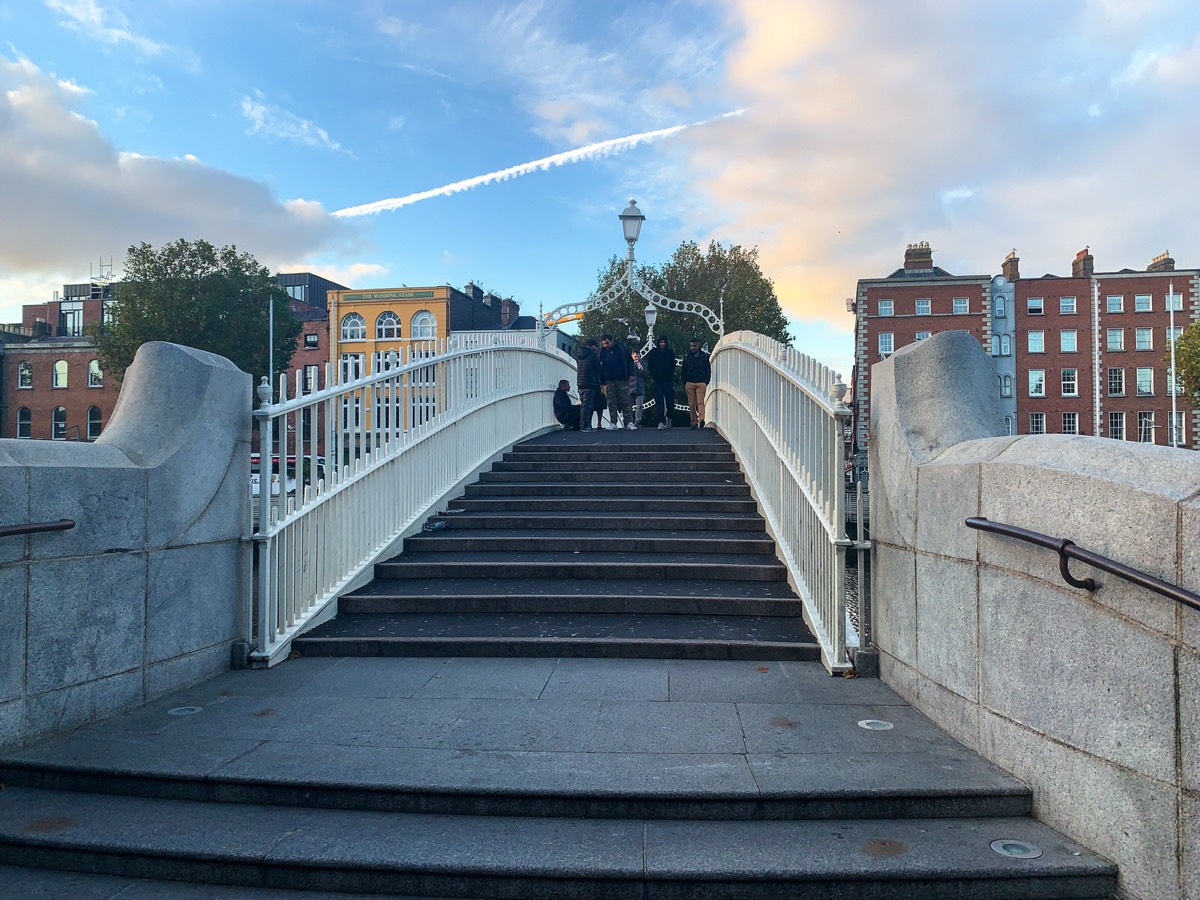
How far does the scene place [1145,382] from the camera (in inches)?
2394

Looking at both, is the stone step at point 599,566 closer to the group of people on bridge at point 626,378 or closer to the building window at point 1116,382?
the group of people on bridge at point 626,378

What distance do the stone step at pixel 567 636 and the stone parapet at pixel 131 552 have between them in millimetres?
814

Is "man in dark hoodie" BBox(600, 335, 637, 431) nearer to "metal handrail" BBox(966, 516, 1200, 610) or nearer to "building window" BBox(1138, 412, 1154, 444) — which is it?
"metal handrail" BBox(966, 516, 1200, 610)

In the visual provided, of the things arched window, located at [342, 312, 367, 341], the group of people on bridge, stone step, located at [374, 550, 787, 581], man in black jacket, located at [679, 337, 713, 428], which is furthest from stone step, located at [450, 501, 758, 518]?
arched window, located at [342, 312, 367, 341]

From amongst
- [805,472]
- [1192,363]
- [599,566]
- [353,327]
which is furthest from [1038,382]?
[599,566]

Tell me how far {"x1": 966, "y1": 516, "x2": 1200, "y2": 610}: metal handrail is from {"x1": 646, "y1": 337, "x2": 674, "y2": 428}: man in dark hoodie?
11.6 metres

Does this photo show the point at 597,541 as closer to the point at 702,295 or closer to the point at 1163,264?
the point at 702,295

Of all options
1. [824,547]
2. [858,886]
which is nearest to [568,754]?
[858,886]

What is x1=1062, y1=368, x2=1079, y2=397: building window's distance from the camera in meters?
62.3

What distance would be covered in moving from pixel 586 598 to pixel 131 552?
3.03 m

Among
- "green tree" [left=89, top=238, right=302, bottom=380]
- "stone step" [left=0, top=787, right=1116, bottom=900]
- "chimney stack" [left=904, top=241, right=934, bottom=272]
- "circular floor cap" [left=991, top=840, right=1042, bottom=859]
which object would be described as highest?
"chimney stack" [left=904, top=241, right=934, bottom=272]

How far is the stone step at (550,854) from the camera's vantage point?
9.18 feet

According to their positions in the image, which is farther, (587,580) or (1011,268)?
(1011,268)

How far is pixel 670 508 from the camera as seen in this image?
8211 millimetres
